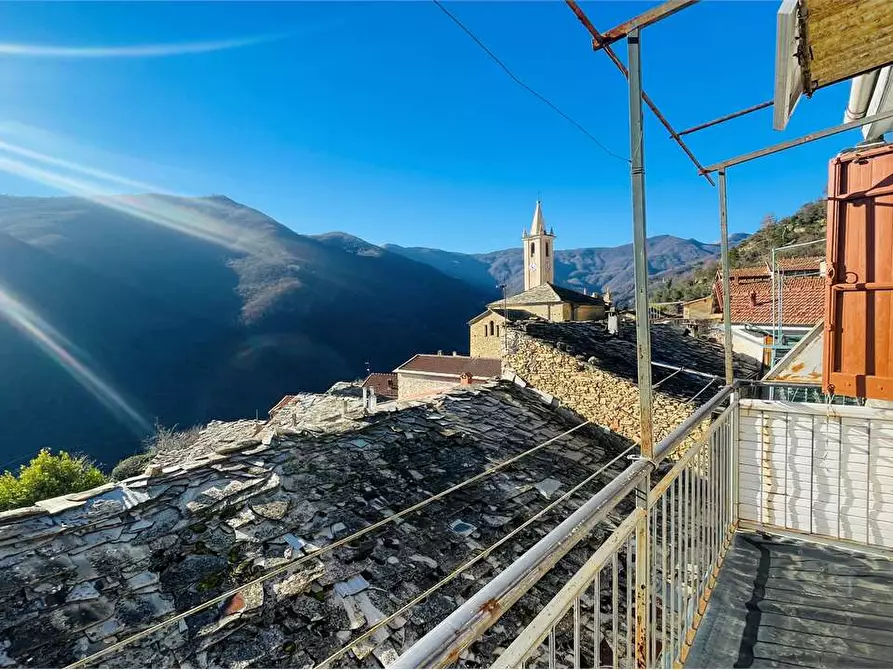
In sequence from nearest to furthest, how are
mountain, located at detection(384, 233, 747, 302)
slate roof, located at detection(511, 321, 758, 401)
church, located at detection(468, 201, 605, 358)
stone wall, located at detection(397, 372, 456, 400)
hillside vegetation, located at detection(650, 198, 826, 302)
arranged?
slate roof, located at detection(511, 321, 758, 401)
stone wall, located at detection(397, 372, 456, 400)
church, located at detection(468, 201, 605, 358)
hillside vegetation, located at detection(650, 198, 826, 302)
mountain, located at detection(384, 233, 747, 302)

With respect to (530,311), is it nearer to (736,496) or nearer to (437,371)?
(437,371)

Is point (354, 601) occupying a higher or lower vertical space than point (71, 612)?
lower

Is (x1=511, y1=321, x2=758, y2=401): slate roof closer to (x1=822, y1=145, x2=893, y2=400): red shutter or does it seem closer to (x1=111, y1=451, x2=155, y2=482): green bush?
(x1=822, y1=145, x2=893, y2=400): red shutter

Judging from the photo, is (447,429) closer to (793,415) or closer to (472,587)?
(472,587)

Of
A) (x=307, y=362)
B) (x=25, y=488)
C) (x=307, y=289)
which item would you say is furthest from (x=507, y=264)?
(x=25, y=488)

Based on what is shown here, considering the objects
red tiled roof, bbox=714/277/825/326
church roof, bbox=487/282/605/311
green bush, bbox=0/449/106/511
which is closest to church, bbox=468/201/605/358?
church roof, bbox=487/282/605/311

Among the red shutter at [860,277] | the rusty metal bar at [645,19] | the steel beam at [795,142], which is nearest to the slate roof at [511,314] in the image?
the steel beam at [795,142]
